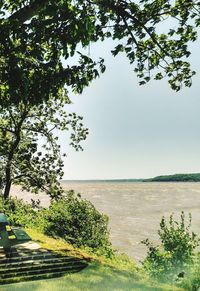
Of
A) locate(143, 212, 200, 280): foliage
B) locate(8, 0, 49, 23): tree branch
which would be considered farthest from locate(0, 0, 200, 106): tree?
locate(143, 212, 200, 280): foliage

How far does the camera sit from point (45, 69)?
9.07 meters

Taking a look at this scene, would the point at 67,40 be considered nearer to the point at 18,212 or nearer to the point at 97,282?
the point at 97,282

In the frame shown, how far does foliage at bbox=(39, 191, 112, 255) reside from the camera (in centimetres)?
1572

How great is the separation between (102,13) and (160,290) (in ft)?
25.9

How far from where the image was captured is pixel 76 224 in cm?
1659

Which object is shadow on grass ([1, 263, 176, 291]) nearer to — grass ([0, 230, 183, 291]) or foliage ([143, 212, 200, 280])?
grass ([0, 230, 183, 291])

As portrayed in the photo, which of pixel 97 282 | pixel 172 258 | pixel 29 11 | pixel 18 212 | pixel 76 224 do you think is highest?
pixel 29 11

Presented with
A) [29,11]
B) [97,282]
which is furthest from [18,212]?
[29,11]

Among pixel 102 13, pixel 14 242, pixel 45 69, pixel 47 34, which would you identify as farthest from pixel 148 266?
pixel 102 13

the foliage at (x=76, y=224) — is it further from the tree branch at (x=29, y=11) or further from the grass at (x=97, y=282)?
the tree branch at (x=29, y=11)

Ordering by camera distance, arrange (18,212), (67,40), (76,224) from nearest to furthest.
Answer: (67,40) → (76,224) → (18,212)

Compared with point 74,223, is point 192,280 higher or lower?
lower

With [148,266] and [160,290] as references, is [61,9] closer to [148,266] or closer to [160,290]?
[160,290]

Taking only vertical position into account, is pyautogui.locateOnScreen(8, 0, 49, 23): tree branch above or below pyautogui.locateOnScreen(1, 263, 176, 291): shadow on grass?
above
